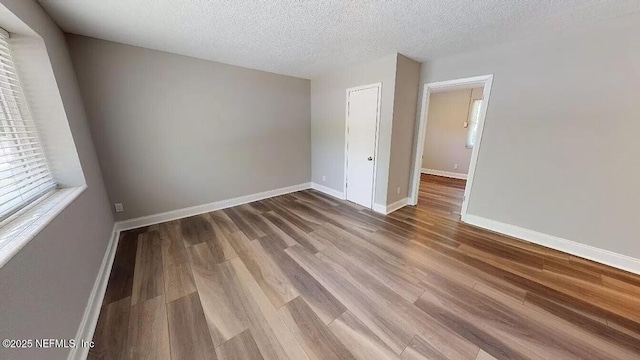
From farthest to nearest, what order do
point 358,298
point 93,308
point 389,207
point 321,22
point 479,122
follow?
point 389,207
point 479,122
point 321,22
point 358,298
point 93,308

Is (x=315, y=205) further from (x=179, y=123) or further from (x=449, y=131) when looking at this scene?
(x=449, y=131)

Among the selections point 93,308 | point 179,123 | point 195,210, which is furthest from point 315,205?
point 93,308

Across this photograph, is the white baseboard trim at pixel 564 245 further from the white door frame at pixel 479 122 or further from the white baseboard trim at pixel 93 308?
the white baseboard trim at pixel 93 308

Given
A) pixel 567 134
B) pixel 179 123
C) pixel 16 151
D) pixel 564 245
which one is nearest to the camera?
pixel 16 151

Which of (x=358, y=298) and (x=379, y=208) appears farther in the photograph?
(x=379, y=208)

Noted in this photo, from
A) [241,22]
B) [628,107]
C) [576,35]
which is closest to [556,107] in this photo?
[628,107]

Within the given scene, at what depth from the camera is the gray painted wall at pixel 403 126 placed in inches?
120

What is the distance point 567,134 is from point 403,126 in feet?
5.72

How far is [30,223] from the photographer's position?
118 cm

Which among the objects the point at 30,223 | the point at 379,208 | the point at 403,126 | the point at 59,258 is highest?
the point at 403,126

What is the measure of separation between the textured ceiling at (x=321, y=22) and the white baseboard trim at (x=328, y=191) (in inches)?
95.9

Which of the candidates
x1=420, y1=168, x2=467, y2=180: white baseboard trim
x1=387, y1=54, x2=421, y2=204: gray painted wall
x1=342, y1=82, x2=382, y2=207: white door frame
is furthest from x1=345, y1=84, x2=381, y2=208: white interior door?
x1=420, y1=168, x2=467, y2=180: white baseboard trim

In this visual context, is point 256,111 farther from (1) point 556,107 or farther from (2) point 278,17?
(1) point 556,107

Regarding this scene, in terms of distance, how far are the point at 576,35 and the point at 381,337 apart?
3.39 metres
